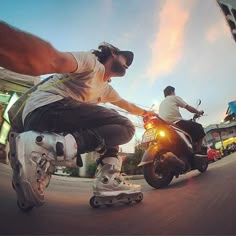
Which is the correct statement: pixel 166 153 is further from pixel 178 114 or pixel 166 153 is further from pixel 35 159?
pixel 35 159

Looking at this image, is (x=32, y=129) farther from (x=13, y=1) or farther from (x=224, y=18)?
(x=224, y=18)

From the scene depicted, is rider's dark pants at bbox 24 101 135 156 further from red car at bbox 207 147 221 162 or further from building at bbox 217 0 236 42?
building at bbox 217 0 236 42

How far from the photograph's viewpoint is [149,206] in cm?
71

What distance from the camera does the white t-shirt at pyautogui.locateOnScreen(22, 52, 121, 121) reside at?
0.68 metres

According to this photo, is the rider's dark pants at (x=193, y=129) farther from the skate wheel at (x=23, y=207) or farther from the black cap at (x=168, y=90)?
the skate wheel at (x=23, y=207)

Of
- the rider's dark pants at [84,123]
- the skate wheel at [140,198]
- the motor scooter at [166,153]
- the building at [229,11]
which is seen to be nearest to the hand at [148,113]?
the motor scooter at [166,153]

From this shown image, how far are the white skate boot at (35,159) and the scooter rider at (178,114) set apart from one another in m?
0.29

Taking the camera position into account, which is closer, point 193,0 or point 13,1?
point 13,1

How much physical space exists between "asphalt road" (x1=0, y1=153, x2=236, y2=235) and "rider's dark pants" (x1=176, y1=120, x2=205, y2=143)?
161mm

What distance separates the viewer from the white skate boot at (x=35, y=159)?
0.62 meters

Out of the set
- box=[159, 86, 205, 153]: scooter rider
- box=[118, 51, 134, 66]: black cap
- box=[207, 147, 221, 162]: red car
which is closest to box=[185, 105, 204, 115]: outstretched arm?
box=[159, 86, 205, 153]: scooter rider

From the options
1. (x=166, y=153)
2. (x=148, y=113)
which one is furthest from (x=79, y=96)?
(x=166, y=153)

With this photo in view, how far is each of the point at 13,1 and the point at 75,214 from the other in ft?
1.64

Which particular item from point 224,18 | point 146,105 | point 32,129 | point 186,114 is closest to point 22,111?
point 32,129
